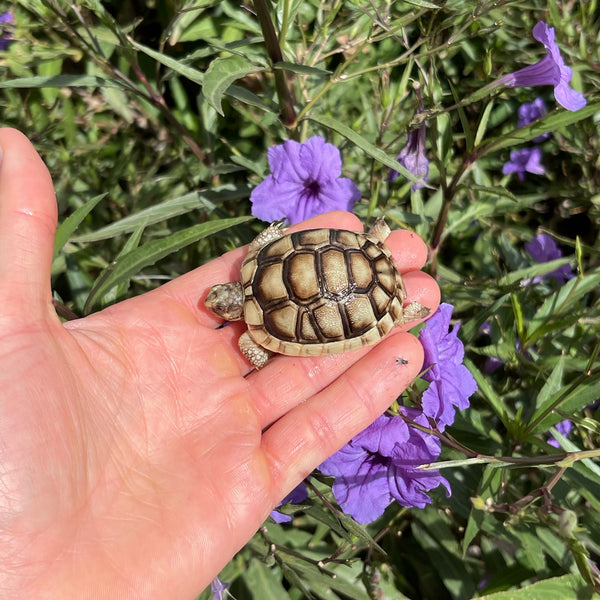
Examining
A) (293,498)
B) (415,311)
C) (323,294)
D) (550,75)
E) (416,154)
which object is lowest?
(293,498)

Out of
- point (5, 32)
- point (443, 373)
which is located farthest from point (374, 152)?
point (5, 32)

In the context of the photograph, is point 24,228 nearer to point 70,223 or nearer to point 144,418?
point 70,223

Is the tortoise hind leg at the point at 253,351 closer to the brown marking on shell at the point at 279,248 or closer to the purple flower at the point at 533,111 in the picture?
the brown marking on shell at the point at 279,248

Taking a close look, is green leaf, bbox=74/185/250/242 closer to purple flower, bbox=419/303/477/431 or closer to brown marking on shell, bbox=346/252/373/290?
brown marking on shell, bbox=346/252/373/290

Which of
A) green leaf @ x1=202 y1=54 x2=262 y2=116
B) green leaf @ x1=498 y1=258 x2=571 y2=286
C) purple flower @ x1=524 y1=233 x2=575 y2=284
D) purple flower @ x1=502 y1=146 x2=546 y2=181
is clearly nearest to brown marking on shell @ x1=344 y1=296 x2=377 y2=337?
green leaf @ x1=498 y1=258 x2=571 y2=286

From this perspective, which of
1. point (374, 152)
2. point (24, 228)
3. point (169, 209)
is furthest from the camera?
point (169, 209)

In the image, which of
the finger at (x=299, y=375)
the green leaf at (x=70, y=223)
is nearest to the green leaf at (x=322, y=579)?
the finger at (x=299, y=375)

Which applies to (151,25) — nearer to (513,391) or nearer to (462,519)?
(513,391)
